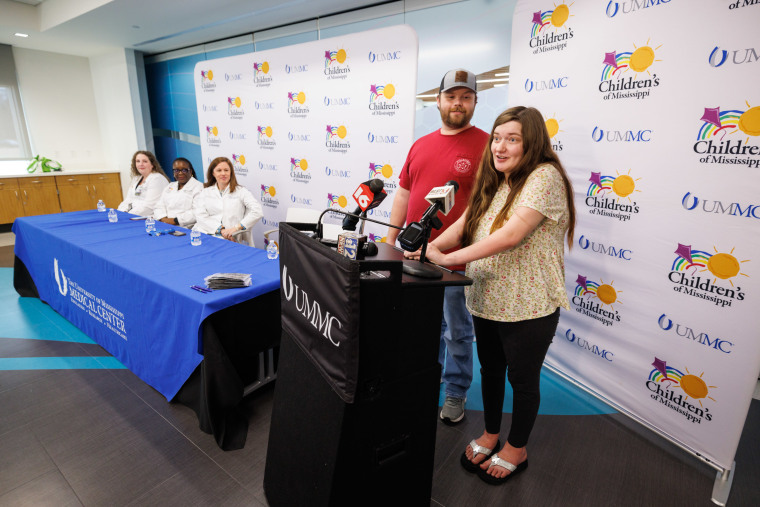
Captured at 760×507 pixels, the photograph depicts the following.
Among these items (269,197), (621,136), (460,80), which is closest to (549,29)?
(621,136)

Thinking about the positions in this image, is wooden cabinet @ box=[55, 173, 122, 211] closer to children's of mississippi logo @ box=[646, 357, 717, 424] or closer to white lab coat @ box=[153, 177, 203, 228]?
white lab coat @ box=[153, 177, 203, 228]

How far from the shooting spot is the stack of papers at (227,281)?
1.78m

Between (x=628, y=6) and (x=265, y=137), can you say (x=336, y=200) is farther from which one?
(x=628, y=6)

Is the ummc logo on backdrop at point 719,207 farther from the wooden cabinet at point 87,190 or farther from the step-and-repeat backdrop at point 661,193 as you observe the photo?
the wooden cabinet at point 87,190

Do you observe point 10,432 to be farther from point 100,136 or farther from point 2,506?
point 100,136

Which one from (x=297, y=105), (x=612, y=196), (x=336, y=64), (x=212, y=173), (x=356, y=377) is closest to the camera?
(x=356, y=377)

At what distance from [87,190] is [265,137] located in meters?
4.49

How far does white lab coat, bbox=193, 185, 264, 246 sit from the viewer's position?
3520 millimetres

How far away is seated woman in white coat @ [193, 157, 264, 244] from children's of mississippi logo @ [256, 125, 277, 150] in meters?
0.69

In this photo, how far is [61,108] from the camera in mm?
6578

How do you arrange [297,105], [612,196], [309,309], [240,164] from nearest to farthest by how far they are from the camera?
1. [309,309]
2. [612,196]
3. [297,105]
4. [240,164]

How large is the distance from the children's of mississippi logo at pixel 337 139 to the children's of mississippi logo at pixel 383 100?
379 mm

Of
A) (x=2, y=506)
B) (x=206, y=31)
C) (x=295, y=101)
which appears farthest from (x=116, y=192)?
(x=2, y=506)

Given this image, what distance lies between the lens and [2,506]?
1444 mm
